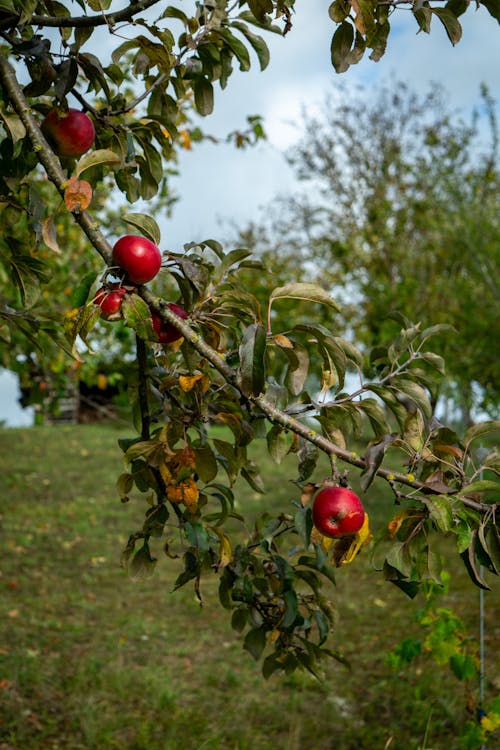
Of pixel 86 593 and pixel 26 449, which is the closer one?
pixel 86 593

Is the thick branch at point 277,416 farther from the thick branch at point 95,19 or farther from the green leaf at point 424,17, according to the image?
the green leaf at point 424,17

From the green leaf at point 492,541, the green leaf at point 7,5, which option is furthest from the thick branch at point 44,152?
the green leaf at point 492,541

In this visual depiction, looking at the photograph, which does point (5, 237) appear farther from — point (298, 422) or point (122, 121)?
point (298, 422)

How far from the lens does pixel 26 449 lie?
1055 centimetres

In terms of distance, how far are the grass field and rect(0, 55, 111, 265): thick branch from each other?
2.89ft

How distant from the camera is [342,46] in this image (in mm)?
1460

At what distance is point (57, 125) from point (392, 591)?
15.9 ft

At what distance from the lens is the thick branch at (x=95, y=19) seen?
160 cm

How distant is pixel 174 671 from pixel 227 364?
Answer: 304 centimetres

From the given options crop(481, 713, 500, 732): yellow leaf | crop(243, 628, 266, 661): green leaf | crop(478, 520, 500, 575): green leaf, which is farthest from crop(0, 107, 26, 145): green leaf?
crop(481, 713, 500, 732): yellow leaf

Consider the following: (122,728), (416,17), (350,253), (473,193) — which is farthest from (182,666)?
(350,253)

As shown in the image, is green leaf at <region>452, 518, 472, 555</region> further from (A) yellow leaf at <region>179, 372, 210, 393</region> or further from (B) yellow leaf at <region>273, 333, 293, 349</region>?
(A) yellow leaf at <region>179, 372, 210, 393</region>

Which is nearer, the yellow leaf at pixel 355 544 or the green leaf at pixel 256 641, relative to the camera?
the yellow leaf at pixel 355 544

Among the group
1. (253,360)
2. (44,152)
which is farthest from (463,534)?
(44,152)
